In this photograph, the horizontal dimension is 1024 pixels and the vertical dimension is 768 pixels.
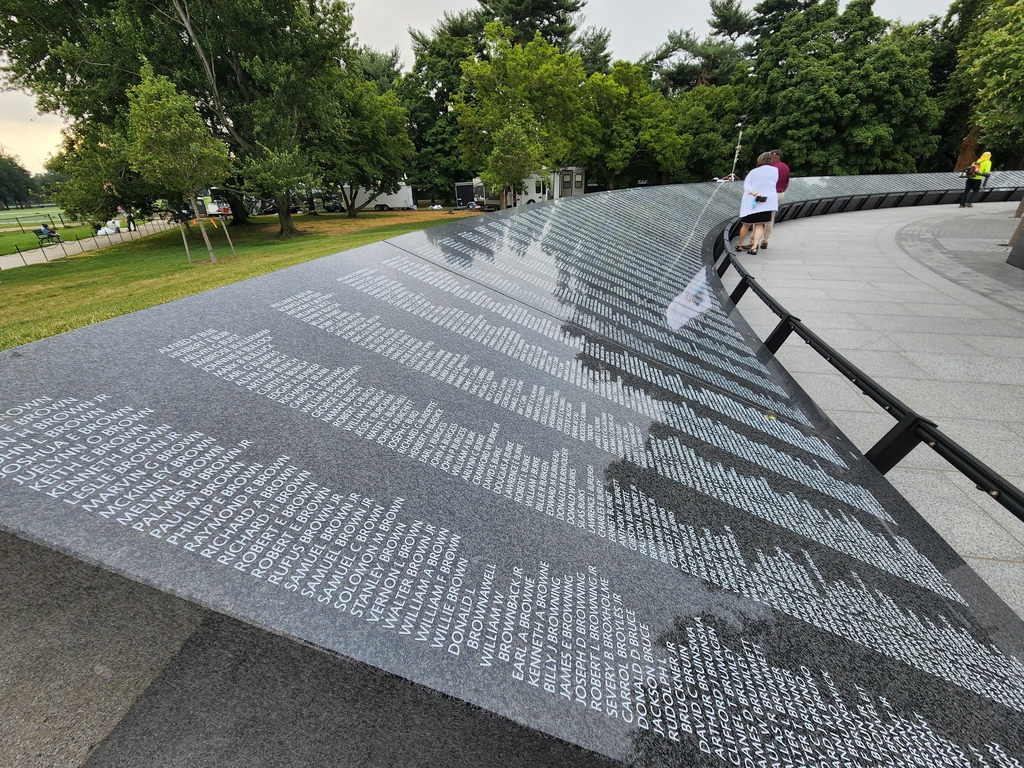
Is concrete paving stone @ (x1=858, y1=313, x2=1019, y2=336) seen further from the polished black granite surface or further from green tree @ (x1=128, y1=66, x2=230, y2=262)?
green tree @ (x1=128, y1=66, x2=230, y2=262)

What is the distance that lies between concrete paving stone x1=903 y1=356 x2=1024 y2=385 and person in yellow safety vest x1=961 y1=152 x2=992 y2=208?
18.6m

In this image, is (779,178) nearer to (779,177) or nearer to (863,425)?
(779,177)

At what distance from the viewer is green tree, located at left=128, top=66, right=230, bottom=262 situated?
11742 mm

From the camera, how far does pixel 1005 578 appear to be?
2129mm

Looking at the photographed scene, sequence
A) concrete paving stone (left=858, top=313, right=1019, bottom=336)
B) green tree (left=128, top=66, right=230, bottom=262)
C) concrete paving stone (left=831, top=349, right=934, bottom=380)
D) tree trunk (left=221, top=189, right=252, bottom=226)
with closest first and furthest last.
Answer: concrete paving stone (left=831, top=349, right=934, bottom=380) → concrete paving stone (left=858, top=313, right=1019, bottom=336) → green tree (left=128, top=66, right=230, bottom=262) → tree trunk (left=221, top=189, right=252, bottom=226)

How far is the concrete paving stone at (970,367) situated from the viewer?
13.4 ft

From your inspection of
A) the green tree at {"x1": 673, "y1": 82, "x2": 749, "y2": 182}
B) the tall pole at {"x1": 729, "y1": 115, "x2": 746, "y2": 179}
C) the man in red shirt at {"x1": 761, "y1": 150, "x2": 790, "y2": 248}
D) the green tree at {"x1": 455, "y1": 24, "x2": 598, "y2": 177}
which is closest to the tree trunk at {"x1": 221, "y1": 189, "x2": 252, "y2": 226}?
the green tree at {"x1": 455, "y1": 24, "x2": 598, "y2": 177}

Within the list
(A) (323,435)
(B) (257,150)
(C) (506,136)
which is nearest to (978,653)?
(A) (323,435)

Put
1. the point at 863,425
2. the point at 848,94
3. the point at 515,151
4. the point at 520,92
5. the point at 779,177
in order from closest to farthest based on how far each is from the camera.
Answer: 1. the point at 863,425
2. the point at 779,177
3. the point at 515,151
4. the point at 520,92
5. the point at 848,94

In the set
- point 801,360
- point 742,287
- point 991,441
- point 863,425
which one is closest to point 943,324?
point 801,360

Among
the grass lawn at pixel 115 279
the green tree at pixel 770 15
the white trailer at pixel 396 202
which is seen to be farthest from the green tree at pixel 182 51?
the green tree at pixel 770 15

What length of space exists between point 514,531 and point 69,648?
67.1 inches

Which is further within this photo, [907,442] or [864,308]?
[864,308]

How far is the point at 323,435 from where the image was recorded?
1313mm
